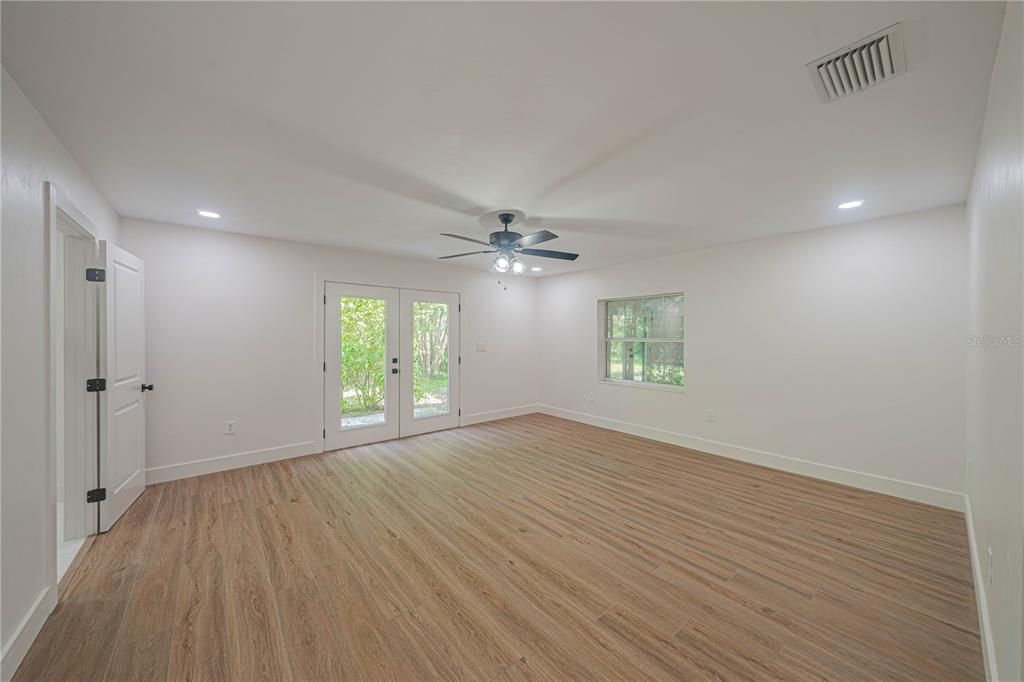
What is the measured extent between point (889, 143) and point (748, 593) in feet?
8.66

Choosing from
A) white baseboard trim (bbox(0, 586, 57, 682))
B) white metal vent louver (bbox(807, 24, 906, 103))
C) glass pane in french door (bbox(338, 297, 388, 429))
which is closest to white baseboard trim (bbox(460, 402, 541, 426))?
glass pane in french door (bbox(338, 297, 388, 429))

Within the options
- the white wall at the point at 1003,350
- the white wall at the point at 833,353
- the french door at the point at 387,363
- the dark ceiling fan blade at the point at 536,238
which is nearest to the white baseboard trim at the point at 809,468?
the white wall at the point at 833,353

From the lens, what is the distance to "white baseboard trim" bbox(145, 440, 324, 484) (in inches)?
145

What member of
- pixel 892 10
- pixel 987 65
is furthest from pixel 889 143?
pixel 892 10

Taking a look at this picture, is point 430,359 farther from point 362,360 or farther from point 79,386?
point 79,386

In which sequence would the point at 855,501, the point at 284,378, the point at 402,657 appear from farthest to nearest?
the point at 284,378 → the point at 855,501 → the point at 402,657

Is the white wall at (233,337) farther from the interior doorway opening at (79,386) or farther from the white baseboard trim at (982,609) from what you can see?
the white baseboard trim at (982,609)

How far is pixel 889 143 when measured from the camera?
84.4 inches

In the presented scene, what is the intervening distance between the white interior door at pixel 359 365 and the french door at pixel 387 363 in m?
0.01

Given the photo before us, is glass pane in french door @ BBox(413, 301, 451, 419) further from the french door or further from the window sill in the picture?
the window sill

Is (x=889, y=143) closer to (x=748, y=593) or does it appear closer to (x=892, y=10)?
(x=892, y=10)

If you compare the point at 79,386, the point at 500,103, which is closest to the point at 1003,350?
the point at 500,103

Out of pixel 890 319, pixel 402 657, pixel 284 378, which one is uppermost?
pixel 890 319

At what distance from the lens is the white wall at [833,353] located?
10.5 feet
